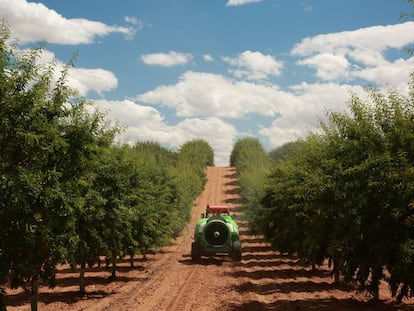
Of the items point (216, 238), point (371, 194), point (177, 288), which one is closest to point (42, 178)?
point (371, 194)

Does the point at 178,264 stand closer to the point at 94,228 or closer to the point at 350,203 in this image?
the point at 94,228

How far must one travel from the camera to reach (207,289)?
18594mm

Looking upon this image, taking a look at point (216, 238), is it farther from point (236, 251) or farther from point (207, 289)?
point (207, 289)

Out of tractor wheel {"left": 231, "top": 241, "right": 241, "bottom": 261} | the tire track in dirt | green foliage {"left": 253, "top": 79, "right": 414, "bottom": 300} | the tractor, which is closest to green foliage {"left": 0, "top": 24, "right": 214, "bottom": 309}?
the tire track in dirt

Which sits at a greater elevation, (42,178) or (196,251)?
(42,178)

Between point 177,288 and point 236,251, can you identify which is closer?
point 177,288

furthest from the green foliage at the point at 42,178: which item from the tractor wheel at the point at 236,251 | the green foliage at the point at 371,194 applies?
the tractor wheel at the point at 236,251

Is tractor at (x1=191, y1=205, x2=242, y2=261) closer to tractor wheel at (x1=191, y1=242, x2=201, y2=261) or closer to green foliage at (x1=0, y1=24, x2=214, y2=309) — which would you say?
tractor wheel at (x1=191, y1=242, x2=201, y2=261)

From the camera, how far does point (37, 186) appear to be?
9156 millimetres

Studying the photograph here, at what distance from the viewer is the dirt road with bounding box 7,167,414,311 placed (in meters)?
15.6

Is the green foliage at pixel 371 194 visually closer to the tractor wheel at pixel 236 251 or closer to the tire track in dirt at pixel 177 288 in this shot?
the tire track in dirt at pixel 177 288

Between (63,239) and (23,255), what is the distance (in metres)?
1.37

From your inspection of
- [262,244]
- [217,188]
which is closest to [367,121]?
[262,244]

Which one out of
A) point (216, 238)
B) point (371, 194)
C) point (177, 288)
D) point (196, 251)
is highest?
point (371, 194)
